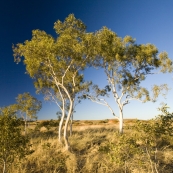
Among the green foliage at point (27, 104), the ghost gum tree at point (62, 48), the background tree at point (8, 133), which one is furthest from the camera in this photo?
the green foliage at point (27, 104)

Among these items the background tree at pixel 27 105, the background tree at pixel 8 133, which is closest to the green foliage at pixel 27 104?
the background tree at pixel 27 105

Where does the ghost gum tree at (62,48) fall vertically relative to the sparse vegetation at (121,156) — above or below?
above

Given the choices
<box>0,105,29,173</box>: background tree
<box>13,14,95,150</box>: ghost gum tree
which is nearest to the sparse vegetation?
<box>0,105,29,173</box>: background tree

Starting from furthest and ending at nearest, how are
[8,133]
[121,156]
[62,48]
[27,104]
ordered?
[27,104], [62,48], [121,156], [8,133]

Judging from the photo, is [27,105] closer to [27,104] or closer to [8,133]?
[27,104]

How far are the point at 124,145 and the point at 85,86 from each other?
20.0 metres

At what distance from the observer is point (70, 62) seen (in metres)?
21.0

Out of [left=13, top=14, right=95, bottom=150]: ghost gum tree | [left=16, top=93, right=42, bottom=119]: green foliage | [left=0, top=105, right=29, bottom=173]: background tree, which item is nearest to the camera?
[left=0, top=105, right=29, bottom=173]: background tree

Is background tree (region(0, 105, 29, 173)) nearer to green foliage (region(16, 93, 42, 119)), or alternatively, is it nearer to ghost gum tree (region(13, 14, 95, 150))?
ghost gum tree (region(13, 14, 95, 150))

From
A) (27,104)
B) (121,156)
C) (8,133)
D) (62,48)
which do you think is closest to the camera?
(8,133)

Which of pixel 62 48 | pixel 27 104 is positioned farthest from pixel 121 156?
pixel 27 104

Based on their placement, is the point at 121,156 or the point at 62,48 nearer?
the point at 121,156

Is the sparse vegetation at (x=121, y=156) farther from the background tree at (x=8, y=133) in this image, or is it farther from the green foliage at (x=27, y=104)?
the green foliage at (x=27, y=104)

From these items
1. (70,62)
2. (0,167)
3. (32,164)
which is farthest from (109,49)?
(0,167)
